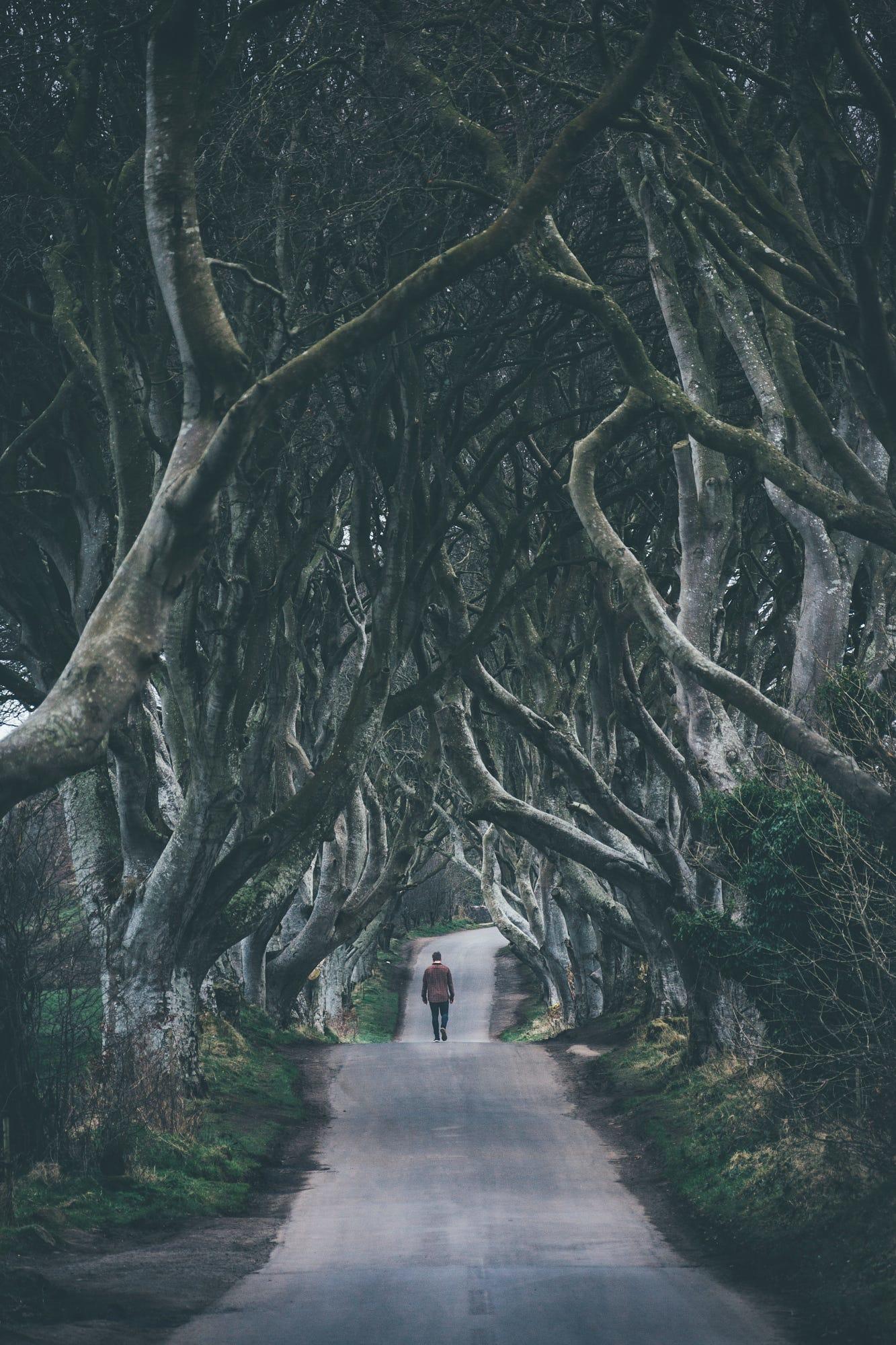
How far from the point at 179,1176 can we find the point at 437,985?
16884 millimetres

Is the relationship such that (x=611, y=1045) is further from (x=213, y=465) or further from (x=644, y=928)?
(x=213, y=465)

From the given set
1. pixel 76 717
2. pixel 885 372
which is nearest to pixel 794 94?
pixel 885 372

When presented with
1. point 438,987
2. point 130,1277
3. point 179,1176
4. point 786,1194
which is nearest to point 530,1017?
point 438,987

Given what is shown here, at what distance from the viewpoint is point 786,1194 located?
1016cm

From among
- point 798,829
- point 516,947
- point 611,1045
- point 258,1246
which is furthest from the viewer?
point 516,947

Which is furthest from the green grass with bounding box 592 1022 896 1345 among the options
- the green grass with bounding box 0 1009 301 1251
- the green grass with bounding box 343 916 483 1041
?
the green grass with bounding box 343 916 483 1041

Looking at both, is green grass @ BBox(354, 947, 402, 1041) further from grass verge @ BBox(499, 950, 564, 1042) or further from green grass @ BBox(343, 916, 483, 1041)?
grass verge @ BBox(499, 950, 564, 1042)

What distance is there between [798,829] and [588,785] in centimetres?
460

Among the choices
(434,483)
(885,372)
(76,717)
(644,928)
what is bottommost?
(644,928)

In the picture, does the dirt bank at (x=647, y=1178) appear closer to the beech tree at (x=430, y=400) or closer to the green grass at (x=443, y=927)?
the beech tree at (x=430, y=400)

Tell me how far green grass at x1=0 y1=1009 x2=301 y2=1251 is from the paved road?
2.25 ft

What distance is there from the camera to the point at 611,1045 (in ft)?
69.6

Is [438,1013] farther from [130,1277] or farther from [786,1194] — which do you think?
[130,1277]

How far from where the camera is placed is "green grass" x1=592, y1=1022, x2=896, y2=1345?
26.6 feet
